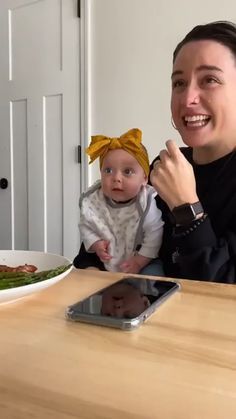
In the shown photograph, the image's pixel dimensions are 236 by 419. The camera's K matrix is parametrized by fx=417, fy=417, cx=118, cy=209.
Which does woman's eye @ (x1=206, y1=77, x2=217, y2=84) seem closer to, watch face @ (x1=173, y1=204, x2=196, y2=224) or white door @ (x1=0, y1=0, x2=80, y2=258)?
watch face @ (x1=173, y1=204, x2=196, y2=224)

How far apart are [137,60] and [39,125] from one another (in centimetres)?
81

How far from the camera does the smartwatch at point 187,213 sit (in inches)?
36.6

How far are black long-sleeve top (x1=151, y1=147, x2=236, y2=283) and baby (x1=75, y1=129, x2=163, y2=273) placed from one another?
0.23 feet

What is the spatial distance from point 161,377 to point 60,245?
7.70 ft

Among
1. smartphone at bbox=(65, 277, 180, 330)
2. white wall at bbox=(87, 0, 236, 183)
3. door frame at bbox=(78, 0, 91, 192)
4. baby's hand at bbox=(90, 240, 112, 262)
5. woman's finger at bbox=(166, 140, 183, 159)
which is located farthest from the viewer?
door frame at bbox=(78, 0, 91, 192)

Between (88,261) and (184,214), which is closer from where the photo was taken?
(184,214)

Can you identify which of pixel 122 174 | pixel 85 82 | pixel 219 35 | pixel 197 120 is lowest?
pixel 122 174

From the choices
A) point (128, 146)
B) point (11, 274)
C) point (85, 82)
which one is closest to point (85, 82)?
point (85, 82)

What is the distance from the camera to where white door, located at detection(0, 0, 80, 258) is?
260 cm

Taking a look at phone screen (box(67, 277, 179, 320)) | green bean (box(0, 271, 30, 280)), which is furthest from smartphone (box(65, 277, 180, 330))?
green bean (box(0, 271, 30, 280))

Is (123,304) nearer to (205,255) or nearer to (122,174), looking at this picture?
(205,255)

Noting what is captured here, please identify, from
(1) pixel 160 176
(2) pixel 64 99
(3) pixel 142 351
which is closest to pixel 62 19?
(2) pixel 64 99

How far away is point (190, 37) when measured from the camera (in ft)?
3.67

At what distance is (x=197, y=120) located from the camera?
1.10 metres
